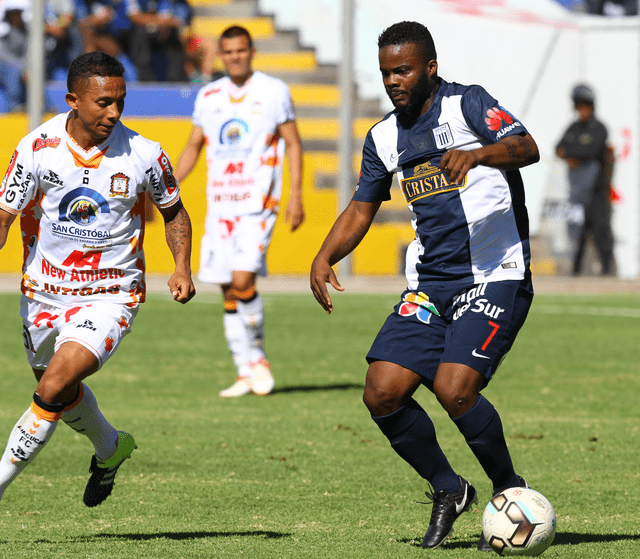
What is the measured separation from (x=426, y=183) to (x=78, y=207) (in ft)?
4.65

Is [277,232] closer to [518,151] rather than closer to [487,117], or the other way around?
[487,117]

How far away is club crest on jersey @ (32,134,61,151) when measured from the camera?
499 centimetres

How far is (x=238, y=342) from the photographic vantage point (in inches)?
346

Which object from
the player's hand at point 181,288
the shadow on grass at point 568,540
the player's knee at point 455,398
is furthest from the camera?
the player's hand at point 181,288

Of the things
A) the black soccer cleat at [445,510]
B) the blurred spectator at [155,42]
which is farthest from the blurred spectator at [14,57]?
the black soccer cleat at [445,510]

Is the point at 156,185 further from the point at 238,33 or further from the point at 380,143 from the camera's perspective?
the point at 238,33

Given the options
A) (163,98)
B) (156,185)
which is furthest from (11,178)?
(163,98)

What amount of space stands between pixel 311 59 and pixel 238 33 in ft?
51.7

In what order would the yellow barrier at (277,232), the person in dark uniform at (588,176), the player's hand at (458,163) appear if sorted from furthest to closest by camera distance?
the person in dark uniform at (588,176)
the yellow barrier at (277,232)
the player's hand at (458,163)

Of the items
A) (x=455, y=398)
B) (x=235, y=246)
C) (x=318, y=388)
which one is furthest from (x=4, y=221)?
(x=318, y=388)

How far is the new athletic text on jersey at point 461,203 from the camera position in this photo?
4793mm

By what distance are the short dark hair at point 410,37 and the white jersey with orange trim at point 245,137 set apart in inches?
154

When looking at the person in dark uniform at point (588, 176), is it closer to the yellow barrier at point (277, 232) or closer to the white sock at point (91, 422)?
the yellow barrier at point (277, 232)

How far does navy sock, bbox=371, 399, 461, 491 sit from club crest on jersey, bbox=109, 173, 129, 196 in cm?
138
